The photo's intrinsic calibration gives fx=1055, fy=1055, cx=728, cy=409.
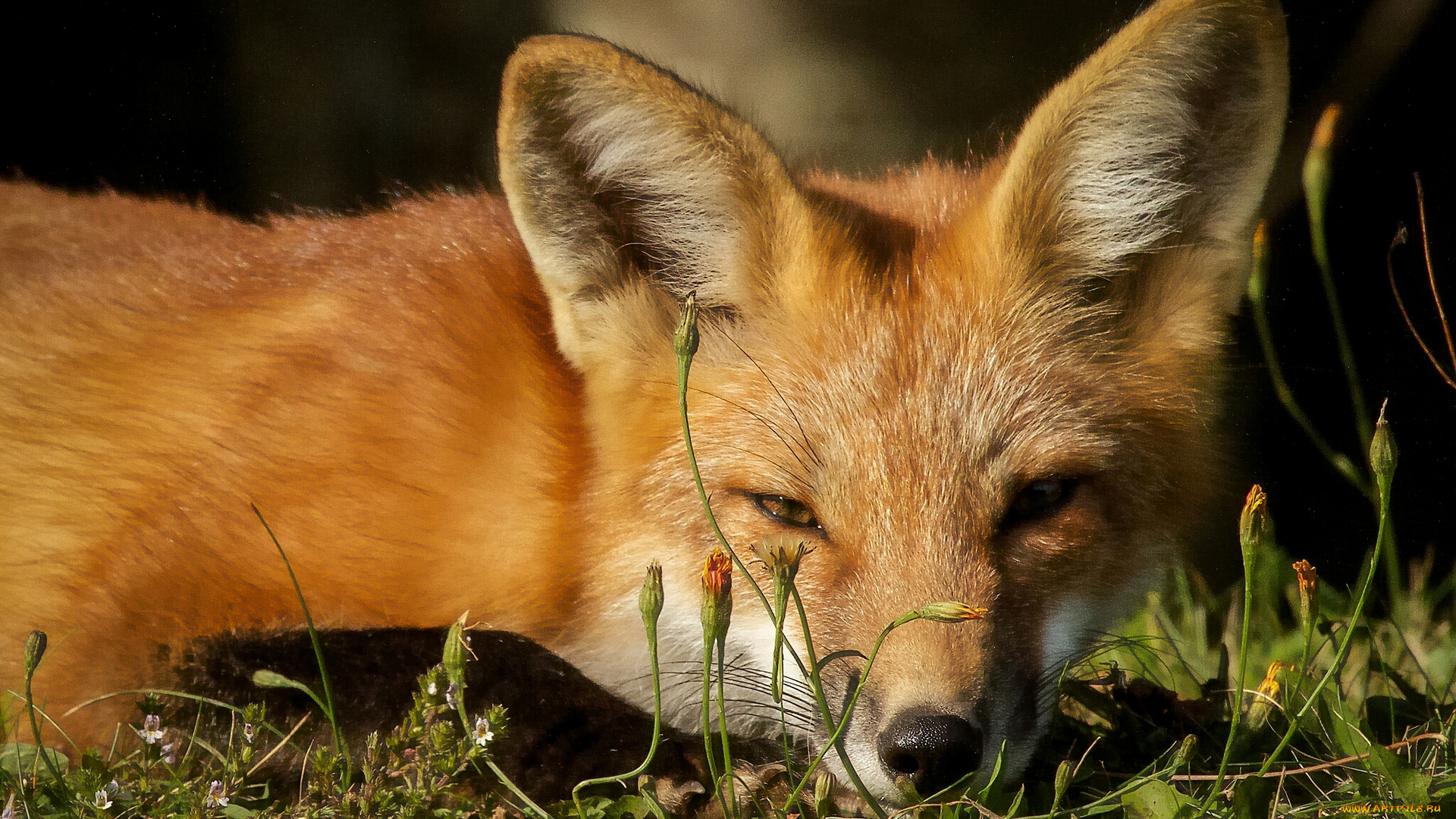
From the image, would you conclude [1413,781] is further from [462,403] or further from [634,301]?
[462,403]

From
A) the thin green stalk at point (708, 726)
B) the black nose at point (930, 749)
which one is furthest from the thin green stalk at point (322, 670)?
the black nose at point (930, 749)

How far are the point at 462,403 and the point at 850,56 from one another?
3.78ft

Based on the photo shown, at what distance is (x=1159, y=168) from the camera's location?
6.33ft

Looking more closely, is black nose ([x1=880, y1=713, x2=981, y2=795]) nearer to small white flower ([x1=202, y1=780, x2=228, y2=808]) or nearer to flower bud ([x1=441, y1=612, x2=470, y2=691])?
flower bud ([x1=441, y1=612, x2=470, y2=691])

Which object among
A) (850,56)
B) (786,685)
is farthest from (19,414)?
(850,56)

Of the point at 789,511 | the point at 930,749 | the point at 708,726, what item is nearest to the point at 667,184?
the point at 789,511

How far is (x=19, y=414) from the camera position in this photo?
6.86ft

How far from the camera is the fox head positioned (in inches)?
67.2

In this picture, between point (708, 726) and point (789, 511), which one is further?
point (789, 511)

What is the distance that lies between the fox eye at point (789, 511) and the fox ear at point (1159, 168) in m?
0.60

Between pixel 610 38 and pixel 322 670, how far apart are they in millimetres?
1305

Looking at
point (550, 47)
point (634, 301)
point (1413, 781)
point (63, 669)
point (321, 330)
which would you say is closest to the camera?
point (1413, 781)

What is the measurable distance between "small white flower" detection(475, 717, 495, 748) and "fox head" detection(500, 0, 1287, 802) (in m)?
0.38

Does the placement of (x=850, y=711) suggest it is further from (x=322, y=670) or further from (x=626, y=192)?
(x=626, y=192)
